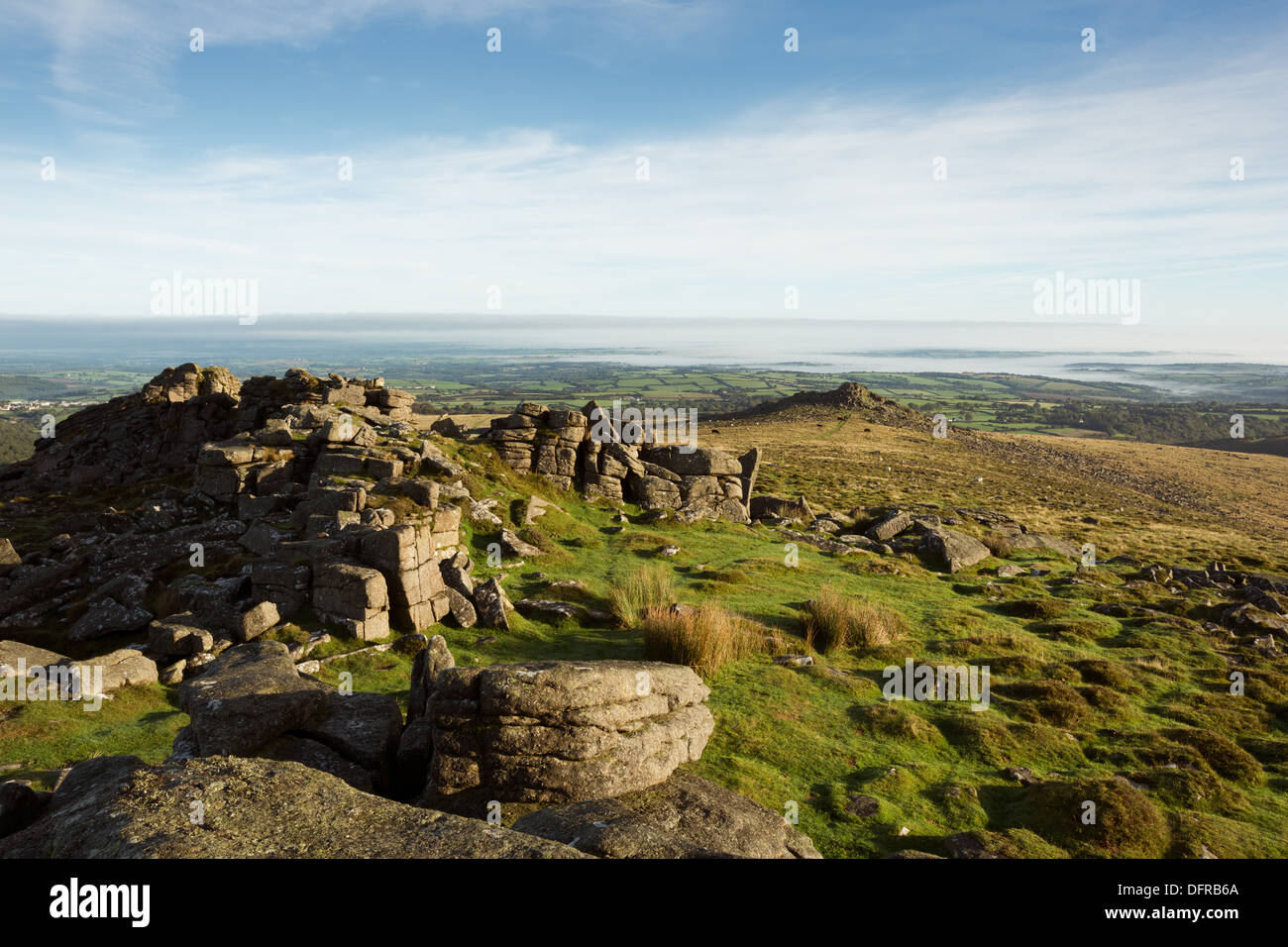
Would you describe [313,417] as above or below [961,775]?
above

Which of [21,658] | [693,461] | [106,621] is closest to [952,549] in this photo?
[693,461]

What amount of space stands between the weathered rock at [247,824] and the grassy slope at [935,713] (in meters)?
6.32

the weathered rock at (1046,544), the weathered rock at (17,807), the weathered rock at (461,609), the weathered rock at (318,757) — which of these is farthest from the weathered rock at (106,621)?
the weathered rock at (1046,544)

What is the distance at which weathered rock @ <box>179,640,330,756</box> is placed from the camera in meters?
10.7

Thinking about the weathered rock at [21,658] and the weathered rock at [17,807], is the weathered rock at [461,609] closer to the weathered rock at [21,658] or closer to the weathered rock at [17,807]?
the weathered rock at [21,658]

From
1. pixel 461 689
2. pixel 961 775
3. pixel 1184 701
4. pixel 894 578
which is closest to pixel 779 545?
pixel 894 578

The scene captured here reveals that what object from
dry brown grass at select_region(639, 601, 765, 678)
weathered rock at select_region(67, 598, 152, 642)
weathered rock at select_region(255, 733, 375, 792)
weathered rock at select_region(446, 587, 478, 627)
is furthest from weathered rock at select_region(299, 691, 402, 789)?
weathered rock at select_region(67, 598, 152, 642)

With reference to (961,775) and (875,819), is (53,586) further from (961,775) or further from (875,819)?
(961,775)

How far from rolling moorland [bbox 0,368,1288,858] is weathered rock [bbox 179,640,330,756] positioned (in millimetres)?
2019

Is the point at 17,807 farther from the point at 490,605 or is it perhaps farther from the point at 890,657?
the point at 890,657

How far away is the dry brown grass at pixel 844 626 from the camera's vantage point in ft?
65.8

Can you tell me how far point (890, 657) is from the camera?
19500 millimetres

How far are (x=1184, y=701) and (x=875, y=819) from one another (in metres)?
12.4
